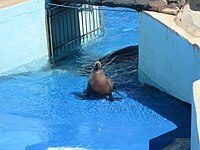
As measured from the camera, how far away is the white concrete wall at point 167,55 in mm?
7965

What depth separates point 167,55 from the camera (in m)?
8.73

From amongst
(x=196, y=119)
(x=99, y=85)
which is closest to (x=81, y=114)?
(x=99, y=85)

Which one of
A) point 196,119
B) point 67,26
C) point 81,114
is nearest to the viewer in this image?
point 196,119

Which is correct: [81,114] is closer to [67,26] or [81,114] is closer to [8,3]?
[8,3]

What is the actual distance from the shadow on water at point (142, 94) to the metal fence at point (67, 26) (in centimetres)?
75

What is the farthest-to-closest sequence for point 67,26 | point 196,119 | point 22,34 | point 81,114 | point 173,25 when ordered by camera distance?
point 67,26 < point 22,34 < point 173,25 < point 81,114 < point 196,119

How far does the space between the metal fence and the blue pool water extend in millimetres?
756

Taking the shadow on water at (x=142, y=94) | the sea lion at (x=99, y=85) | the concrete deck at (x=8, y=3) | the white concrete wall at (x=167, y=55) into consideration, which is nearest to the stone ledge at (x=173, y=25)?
the white concrete wall at (x=167, y=55)

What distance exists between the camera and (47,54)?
1144cm

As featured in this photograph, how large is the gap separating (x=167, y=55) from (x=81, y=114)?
5.98 ft

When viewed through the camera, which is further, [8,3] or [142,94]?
[8,3]

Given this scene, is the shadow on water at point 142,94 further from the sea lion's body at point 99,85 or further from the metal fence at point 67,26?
the metal fence at point 67,26

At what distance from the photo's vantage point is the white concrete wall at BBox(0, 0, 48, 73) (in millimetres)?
10445

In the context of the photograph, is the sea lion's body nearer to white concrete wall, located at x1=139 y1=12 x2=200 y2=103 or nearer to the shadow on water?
the shadow on water
